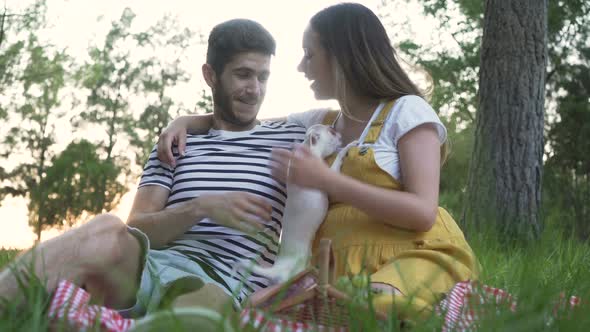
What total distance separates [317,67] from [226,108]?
0.60 meters

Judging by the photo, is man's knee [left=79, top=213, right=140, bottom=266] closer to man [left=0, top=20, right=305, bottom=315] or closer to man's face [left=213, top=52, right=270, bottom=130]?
man [left=0, top=20, right=305, bottom=315]

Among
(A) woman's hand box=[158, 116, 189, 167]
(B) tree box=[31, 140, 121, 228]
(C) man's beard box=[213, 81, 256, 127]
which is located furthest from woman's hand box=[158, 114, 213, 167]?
(B) tree box=[31, 140, 121, 228]

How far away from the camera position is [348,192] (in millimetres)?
2398

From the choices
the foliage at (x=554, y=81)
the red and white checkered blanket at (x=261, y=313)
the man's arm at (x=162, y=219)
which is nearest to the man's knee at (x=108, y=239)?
the red and white checkered blanket at (x=261, y=313)

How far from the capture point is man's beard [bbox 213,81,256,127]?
326 centimetres

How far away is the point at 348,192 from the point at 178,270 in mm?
644

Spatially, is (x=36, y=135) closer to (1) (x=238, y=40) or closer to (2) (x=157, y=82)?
(2) (x=157, y=82)

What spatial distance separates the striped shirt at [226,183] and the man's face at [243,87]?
6 cm

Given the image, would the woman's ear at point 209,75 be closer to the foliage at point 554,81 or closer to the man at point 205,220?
the man at point 205,220

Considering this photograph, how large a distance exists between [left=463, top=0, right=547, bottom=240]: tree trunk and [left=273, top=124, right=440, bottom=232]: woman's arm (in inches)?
153

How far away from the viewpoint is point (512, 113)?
6383 millimetres

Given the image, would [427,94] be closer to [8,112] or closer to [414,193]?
[414,193]

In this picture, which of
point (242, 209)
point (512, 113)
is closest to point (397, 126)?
point (242, 209)

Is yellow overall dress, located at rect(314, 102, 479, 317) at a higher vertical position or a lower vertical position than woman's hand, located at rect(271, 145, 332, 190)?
lower
